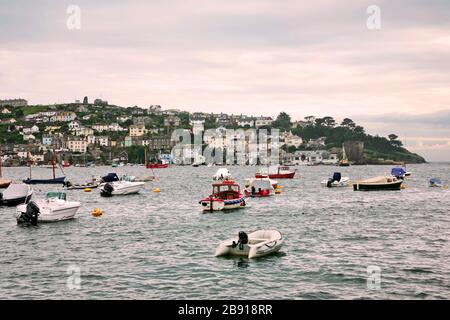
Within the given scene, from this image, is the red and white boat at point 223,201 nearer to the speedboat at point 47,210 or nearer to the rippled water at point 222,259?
the rippled water at point 222,259

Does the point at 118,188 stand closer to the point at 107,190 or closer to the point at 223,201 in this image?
the point at 107,190

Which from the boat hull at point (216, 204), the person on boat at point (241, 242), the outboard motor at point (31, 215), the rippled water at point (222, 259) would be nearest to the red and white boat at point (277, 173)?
the rippled water at point (222, 259)

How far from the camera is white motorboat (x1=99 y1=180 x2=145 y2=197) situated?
84750 millimetres

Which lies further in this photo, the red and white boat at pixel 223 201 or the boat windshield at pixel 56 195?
the red and white boat at pixel 223 201

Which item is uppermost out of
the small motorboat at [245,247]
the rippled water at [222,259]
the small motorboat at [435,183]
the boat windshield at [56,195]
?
the boat windshield at [56,195]

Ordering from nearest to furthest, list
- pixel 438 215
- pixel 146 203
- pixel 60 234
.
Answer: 1. pixel 60 234
2. pixel 438 215
3. pixel 146 203

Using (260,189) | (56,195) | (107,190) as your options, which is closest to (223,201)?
(56,195)

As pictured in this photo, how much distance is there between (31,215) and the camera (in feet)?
162

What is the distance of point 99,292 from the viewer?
1041 inches

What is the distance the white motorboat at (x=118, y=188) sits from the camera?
84.8m

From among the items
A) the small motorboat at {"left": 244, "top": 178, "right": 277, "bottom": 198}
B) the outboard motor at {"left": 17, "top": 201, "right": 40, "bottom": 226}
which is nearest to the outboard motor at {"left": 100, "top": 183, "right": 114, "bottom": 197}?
the small motorboat at {"left": 244, "top": 178, "right": 277, "bottom": 198}
